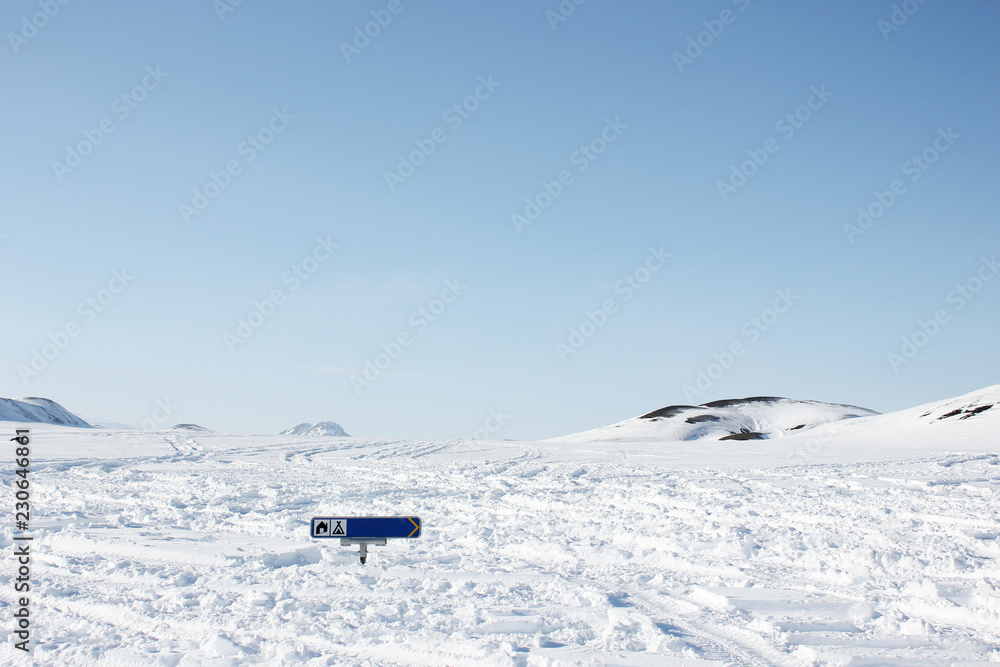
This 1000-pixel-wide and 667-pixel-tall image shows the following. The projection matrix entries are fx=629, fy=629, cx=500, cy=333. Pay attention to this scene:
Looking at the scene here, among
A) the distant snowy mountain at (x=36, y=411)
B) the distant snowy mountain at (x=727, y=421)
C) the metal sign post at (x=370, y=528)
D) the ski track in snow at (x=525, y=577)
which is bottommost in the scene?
the ski track in snow at (x=525, y=577)

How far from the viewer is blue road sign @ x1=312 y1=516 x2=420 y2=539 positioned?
516cm

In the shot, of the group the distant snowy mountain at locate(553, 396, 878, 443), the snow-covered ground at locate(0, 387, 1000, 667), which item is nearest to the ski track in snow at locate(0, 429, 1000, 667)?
the snow-covered ground at locate(0, 387, 1000, 667)

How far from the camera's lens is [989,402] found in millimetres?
39344

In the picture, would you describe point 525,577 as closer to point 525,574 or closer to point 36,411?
point 525,574

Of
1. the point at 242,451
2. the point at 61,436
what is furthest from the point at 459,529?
the point at 61,436

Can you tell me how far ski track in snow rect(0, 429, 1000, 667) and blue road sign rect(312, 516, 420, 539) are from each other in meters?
0.53

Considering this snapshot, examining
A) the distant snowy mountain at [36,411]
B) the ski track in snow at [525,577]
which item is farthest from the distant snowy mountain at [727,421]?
the distant snowy mountain at [36,411]

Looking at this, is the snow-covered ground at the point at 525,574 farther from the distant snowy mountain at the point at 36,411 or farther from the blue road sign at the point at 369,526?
the distant snowy mountain at the point at 36,411

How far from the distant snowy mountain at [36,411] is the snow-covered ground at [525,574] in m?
71.9

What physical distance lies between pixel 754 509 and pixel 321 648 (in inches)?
310

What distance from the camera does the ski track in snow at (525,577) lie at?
4305mm

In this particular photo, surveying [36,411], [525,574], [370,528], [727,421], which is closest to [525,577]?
[525,574]

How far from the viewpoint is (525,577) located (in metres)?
6.11

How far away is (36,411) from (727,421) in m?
93.7
